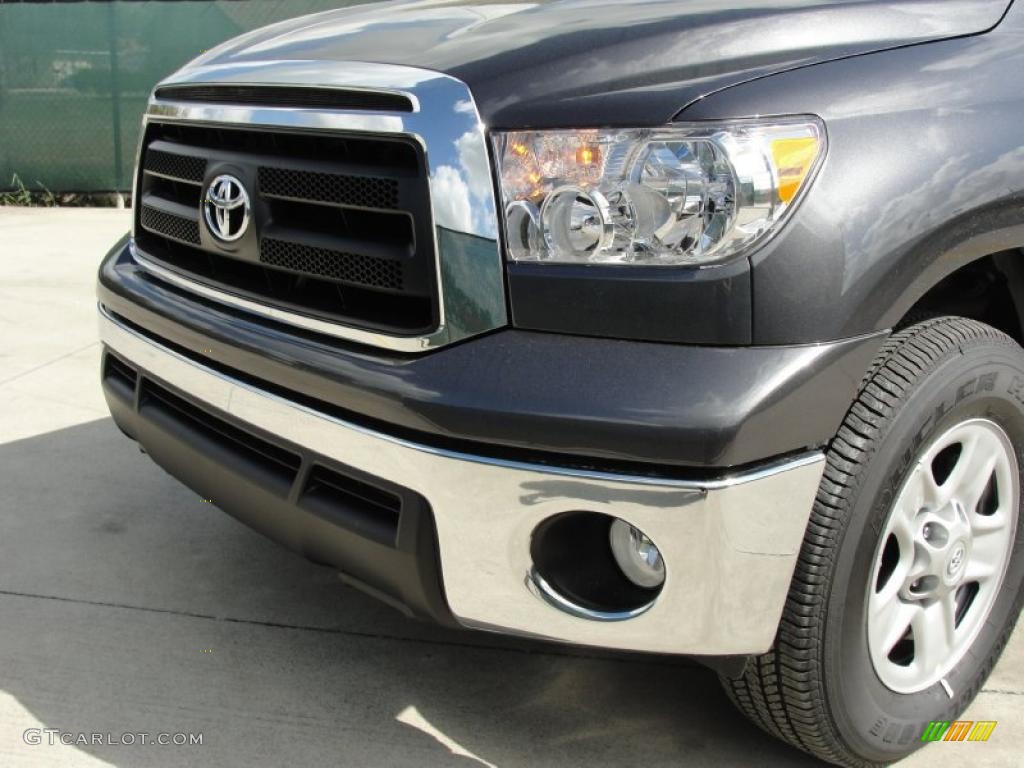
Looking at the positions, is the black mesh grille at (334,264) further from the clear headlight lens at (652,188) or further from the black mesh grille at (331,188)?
the clear headlight lens at (652,188)

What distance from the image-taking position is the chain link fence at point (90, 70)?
33.6 ft

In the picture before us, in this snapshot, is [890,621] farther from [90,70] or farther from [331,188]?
[90,70]

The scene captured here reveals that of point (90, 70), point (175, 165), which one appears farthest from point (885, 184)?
point (90, 70)

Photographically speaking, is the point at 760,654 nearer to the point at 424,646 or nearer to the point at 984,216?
the point at 984,216

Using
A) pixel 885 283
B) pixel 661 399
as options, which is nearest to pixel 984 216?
pixel 885 283

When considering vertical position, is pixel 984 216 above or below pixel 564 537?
above

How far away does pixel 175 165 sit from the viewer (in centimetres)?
266

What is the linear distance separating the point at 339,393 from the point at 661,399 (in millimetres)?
614

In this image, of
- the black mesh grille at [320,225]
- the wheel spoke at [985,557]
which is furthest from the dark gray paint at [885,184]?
the wheel spoke at [985,557]

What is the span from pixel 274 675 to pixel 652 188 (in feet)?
4.80

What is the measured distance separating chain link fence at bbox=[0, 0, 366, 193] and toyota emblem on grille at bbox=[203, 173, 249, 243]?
329 inches

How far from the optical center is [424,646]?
9.18 feet

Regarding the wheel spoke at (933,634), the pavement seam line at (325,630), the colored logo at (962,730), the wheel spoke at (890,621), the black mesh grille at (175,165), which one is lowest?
the pavement seam line at (325,630)

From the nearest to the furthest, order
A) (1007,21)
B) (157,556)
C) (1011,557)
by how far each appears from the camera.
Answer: (1007,21) → (1011,557) → (157,556)
